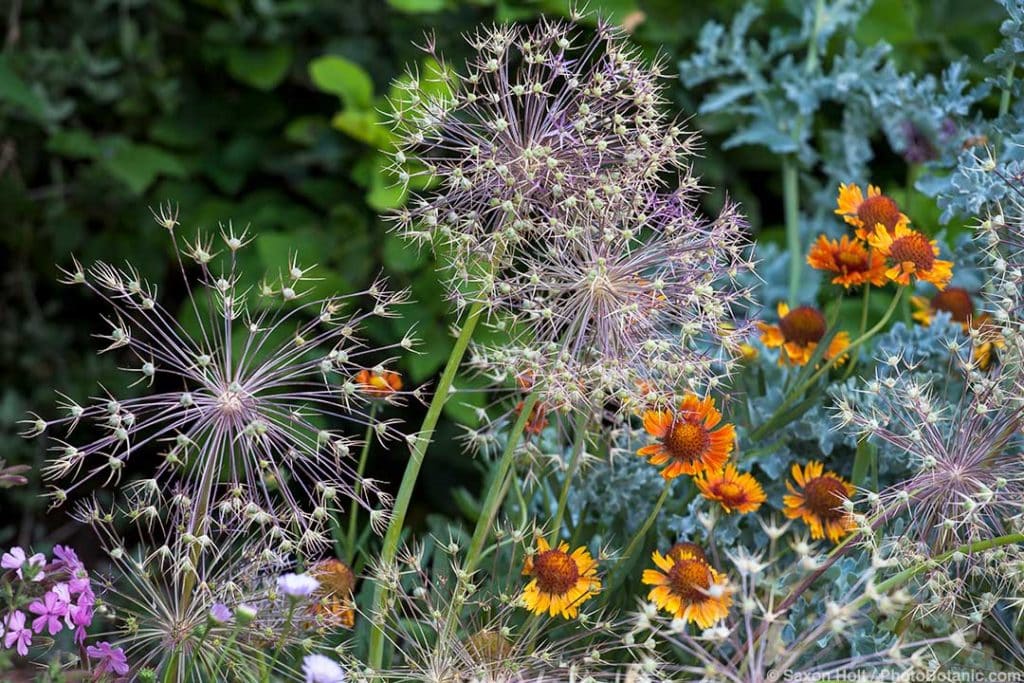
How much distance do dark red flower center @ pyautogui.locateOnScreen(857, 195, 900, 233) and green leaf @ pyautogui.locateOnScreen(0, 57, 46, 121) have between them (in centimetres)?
227

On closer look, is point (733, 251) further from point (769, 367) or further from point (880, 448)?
point (769, 367)

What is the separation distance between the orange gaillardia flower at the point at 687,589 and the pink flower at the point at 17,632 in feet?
2.43

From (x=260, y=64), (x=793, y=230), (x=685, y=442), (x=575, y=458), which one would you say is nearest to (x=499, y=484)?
(x=575, y=458)

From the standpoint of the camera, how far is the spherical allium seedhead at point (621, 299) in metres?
1.42

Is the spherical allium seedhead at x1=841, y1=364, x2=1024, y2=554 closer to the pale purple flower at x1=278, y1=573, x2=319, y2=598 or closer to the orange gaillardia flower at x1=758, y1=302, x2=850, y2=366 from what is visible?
the orange gaillardia flower at x1=758, y1=302, x2=850, y2=366

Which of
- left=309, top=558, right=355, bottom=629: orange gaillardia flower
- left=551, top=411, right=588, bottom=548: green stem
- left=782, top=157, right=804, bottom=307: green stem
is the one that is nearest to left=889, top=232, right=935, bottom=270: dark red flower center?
left=551, top=411, right=588, bottom=548: green stem

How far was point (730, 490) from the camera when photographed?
1.52 metres

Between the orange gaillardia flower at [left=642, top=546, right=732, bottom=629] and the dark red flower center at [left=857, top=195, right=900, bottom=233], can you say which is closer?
the orange gaillardia flower at [left=642, top=546, right=732, bottom=629]

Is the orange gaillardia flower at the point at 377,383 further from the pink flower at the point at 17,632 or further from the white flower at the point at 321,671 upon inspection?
the pink flower at the point at 17,632

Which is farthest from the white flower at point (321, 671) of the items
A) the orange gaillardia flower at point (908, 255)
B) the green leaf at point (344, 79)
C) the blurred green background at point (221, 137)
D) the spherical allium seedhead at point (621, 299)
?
the green leaf at point (344, 79)

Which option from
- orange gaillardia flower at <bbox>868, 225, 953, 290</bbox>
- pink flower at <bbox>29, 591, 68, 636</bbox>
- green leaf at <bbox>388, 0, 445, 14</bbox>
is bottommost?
pink flower at <bbox>29, 591, 68, 636</bbox>

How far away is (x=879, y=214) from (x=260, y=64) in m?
2.04

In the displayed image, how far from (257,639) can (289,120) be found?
2.22 m

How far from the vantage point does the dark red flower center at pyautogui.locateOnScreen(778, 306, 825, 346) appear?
1866 millimetres
